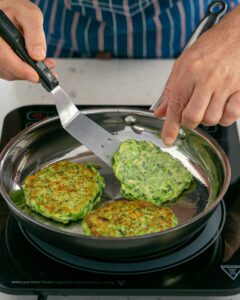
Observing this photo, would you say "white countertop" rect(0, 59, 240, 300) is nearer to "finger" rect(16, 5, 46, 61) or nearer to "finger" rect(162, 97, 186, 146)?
"finger" rect(16, 5, 46, 61)

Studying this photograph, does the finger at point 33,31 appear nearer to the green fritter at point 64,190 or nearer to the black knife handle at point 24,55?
the black knife handle at point 24,55

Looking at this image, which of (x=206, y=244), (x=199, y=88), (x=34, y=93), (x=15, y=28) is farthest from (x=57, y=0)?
(x=206, y=244)

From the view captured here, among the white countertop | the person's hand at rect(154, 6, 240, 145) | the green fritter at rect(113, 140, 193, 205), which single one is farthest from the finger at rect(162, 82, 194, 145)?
the white countertop

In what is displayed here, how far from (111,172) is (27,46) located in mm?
349

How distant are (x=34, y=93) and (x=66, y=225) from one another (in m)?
0.59

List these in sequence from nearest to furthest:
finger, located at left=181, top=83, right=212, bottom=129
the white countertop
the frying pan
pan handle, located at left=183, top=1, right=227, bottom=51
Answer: the frying pan, finger, located at left=181, top=83, right=212, bottom=129, pan handle, located at left=183, top=1, right=227, bottom=51, the white countertop

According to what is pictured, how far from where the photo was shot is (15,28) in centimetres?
133

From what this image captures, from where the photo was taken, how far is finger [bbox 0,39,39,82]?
1.34 m

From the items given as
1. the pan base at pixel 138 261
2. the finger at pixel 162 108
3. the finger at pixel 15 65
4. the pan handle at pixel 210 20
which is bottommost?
the pan base at pixel 138 261

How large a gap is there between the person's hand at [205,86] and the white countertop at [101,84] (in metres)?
0.43

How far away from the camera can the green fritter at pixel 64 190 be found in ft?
4.08

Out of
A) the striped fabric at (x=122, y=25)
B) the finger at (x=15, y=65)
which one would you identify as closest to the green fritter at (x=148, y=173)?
the finger at (x=15, y=65)

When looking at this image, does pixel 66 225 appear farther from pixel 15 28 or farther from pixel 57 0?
pixel 57 0

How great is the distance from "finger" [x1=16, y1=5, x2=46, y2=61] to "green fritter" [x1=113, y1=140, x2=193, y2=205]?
0.29 meters
